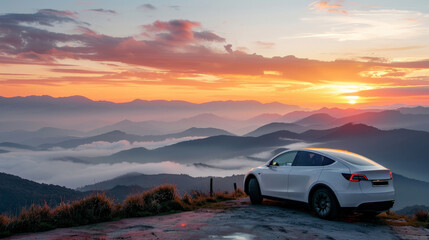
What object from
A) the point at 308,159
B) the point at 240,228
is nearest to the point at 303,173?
the point at 308,159

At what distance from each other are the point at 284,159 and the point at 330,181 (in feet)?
Result: 6.59

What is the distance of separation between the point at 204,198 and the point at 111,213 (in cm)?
427

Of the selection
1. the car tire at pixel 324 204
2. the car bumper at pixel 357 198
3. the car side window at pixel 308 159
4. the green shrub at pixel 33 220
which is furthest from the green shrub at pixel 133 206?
the car bumper at pixel 357 198

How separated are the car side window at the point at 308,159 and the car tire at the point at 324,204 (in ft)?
2.48

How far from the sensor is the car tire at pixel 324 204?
9.48 metres

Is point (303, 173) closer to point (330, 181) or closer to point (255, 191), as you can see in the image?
point (330, 181)

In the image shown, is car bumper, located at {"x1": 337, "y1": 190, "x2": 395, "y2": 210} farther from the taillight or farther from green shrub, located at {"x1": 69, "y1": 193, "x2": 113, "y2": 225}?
green shrub, located at {"x1": 69, "y1": 193, "x2": 113, "y2": 225}

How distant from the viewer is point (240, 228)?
8.73 metres

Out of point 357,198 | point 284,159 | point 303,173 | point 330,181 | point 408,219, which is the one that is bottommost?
point 408,219

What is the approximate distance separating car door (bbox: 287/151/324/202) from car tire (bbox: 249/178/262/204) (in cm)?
148

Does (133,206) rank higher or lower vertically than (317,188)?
lower

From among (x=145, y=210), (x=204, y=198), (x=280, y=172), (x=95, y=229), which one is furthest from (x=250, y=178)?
(x=95, y=229)

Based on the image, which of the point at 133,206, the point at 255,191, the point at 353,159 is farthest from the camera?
the point at 255,191

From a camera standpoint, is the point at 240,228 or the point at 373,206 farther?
the point at 373,206
